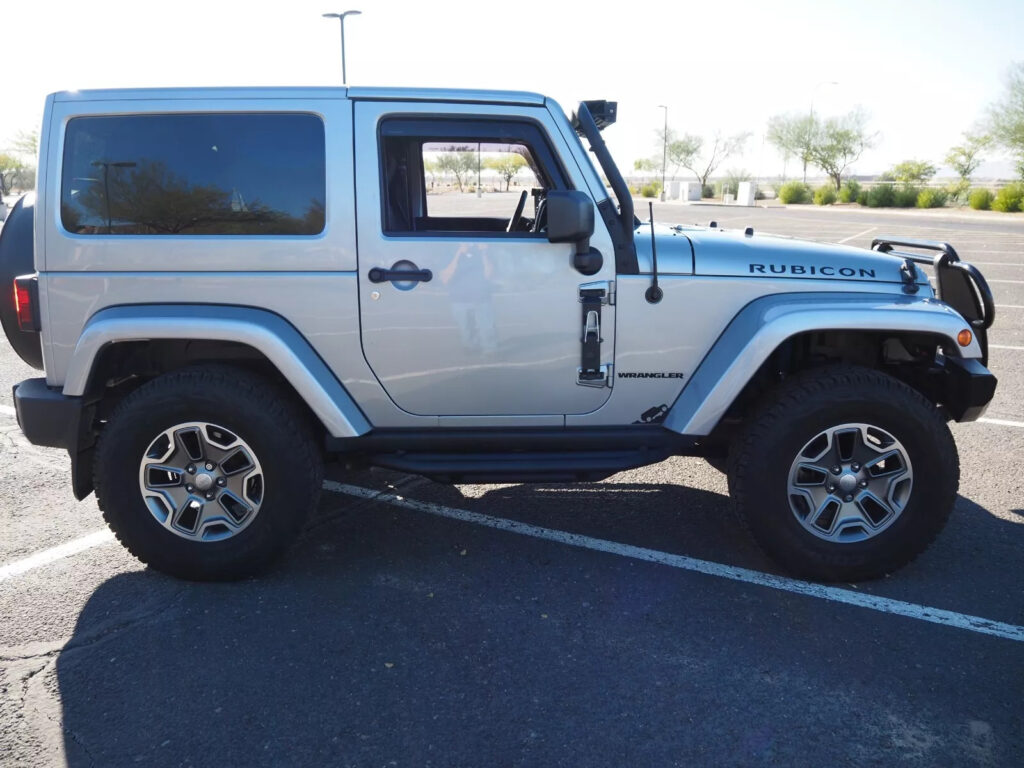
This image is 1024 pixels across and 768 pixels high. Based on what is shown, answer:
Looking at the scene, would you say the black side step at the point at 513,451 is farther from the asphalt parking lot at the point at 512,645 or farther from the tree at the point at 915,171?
the tree at the point at 915,171

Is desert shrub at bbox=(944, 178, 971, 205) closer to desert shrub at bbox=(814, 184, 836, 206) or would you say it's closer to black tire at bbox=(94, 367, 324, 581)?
desert shrub at bbox=(814, 184, 836, 206)

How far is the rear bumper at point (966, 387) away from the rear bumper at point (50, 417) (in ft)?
12.7

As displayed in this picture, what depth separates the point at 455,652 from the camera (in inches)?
125

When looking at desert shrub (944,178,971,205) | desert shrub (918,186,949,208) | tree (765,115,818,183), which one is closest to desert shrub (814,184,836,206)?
desert shrub (944,178,971,205)

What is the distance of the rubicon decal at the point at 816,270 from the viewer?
12.1 feet

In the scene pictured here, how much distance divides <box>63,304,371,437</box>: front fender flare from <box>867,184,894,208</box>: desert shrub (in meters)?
44.1

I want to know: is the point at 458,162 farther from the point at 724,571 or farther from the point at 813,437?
the point at 724,571

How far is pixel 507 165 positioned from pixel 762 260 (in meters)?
1.27

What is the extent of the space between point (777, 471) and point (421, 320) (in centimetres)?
167

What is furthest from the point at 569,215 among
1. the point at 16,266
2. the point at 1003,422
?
the point at 1003,422

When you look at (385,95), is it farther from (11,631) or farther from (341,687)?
(11,631)

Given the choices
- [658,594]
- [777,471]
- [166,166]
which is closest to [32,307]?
[166,166]

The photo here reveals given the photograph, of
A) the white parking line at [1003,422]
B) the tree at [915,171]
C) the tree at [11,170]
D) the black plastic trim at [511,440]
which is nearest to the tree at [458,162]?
the black plastic trim at [511,440]

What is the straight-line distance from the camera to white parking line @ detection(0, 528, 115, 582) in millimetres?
3836
